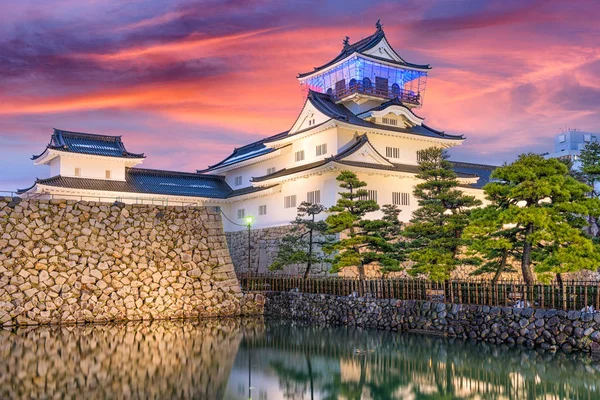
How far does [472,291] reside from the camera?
16.9m

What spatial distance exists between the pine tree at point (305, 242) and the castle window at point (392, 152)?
5.66 m

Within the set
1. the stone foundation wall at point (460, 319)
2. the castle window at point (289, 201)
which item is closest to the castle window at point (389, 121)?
the castle window at point (289, 201)

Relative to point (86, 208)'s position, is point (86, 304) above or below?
below

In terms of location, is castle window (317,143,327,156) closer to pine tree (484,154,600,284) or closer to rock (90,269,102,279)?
rock (90,269,102,279)

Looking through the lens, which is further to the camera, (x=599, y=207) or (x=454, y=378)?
(x=599, y=207)

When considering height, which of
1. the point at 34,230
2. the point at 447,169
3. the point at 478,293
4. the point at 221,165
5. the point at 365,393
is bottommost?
the point at 365,393

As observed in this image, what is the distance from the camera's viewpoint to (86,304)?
20.8 metres

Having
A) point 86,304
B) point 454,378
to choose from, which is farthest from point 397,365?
point 86,304

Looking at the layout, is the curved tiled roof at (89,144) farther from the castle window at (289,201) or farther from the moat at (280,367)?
the moat at (280,367)

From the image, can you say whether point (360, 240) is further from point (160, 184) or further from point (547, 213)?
point (160, 184)

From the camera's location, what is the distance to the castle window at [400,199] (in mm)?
29688

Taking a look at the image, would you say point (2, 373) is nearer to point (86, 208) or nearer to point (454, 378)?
point (454, 378)

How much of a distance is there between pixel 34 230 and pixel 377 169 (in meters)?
14.7

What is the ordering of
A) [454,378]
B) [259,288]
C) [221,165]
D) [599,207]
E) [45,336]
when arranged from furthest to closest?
[221,165], [259,288], [45,336], [599,207], [454,378]
